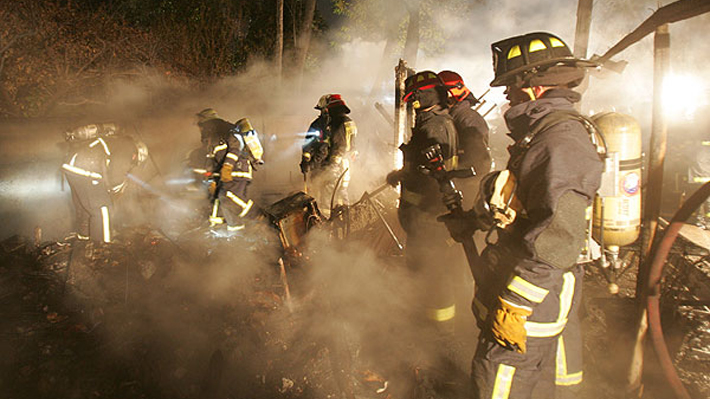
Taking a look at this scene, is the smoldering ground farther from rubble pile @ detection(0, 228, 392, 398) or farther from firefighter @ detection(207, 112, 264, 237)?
firefighter @ detection(207, 112, 264, 237)

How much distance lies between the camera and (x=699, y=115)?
11.5 m

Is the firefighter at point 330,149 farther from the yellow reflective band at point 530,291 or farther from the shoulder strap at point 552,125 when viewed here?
the yellow reflective band at point 530,291

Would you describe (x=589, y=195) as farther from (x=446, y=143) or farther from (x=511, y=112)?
(x=446, y=143)

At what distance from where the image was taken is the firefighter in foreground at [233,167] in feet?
19.8

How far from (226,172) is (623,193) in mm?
5267

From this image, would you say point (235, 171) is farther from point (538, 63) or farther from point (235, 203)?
point (538, 63)

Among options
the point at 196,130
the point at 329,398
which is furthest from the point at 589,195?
the point at 196,130

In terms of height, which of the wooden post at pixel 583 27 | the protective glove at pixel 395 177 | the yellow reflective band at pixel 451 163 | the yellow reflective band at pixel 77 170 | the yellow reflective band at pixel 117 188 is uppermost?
the wooden post at pixel 583 27

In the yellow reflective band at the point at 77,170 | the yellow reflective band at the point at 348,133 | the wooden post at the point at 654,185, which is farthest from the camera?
the yellow reflective band at the point at 348,133

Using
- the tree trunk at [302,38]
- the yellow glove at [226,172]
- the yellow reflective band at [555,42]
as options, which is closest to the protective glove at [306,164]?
the yellow glove at [226,172]

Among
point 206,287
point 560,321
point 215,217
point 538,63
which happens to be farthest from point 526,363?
point 215,217

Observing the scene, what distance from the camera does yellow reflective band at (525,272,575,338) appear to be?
2.08 m

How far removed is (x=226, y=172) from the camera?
601 centimetres

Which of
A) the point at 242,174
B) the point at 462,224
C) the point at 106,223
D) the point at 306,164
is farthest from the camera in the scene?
the point at 306,164
